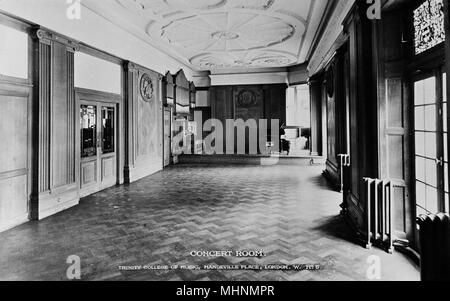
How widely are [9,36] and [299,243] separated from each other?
15.0ft

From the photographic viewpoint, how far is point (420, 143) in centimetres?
291

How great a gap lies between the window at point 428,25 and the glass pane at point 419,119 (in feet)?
1.78

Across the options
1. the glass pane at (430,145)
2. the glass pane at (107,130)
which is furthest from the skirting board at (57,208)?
the glass pane at (430,145)

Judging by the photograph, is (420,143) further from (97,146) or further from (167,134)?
(167,134)

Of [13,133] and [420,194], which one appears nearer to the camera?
[420,194]

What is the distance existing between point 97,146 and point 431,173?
572 centimetres

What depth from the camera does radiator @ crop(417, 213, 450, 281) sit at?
5.68ft

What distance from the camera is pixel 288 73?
1231 centimetres

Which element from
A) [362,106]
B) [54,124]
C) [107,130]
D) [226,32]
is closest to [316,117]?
[226,32]

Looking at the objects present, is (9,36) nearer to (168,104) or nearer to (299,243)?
(299,243)

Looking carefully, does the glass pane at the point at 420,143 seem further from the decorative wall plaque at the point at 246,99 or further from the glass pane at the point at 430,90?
the decorative wall plaque at the point at 246,99

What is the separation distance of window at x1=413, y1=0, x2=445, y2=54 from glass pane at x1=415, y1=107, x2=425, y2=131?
1.78 ft

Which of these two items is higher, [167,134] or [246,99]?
[246,99]

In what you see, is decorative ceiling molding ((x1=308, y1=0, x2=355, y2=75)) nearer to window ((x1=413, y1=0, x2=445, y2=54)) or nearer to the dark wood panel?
window ((x1=413, y1=0, x2=445, y2=54))
